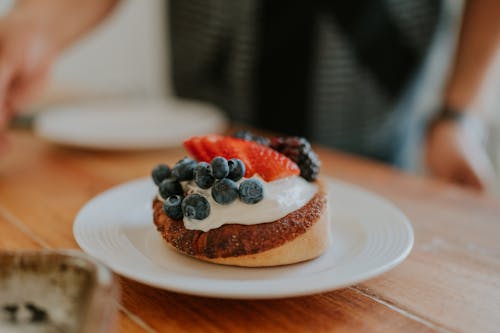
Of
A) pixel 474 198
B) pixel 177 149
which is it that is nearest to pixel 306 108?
pixel 177 149

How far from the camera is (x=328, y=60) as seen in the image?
5.53 ft

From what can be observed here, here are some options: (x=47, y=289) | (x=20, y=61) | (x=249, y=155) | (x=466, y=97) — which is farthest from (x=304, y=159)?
(x=466, y=97)

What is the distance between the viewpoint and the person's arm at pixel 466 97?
1.53 metres

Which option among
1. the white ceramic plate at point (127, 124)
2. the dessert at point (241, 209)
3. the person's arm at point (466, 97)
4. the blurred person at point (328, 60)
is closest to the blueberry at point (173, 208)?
the dessert at point (241, 209)

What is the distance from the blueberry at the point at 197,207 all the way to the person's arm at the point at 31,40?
26.7 inches

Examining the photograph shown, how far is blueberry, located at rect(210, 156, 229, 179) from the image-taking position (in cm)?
75

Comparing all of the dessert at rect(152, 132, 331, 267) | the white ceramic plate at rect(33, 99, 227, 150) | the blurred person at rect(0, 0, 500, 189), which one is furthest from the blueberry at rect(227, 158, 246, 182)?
the blurred person at rect(0, 0, 500, 189)

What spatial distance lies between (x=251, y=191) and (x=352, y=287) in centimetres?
18

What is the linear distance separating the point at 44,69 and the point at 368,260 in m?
1.01

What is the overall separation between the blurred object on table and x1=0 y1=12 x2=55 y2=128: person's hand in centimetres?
81

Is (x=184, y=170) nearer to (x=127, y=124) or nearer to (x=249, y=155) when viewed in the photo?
(x=249, y=155)

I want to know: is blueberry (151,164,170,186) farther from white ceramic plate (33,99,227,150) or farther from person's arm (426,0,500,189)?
person's arm (426,0,500,189)

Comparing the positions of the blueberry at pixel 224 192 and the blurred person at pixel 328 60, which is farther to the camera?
the blurred person at pixel 328 60

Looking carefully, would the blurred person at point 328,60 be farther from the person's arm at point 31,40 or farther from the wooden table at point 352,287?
the wooden table at point 352,287
